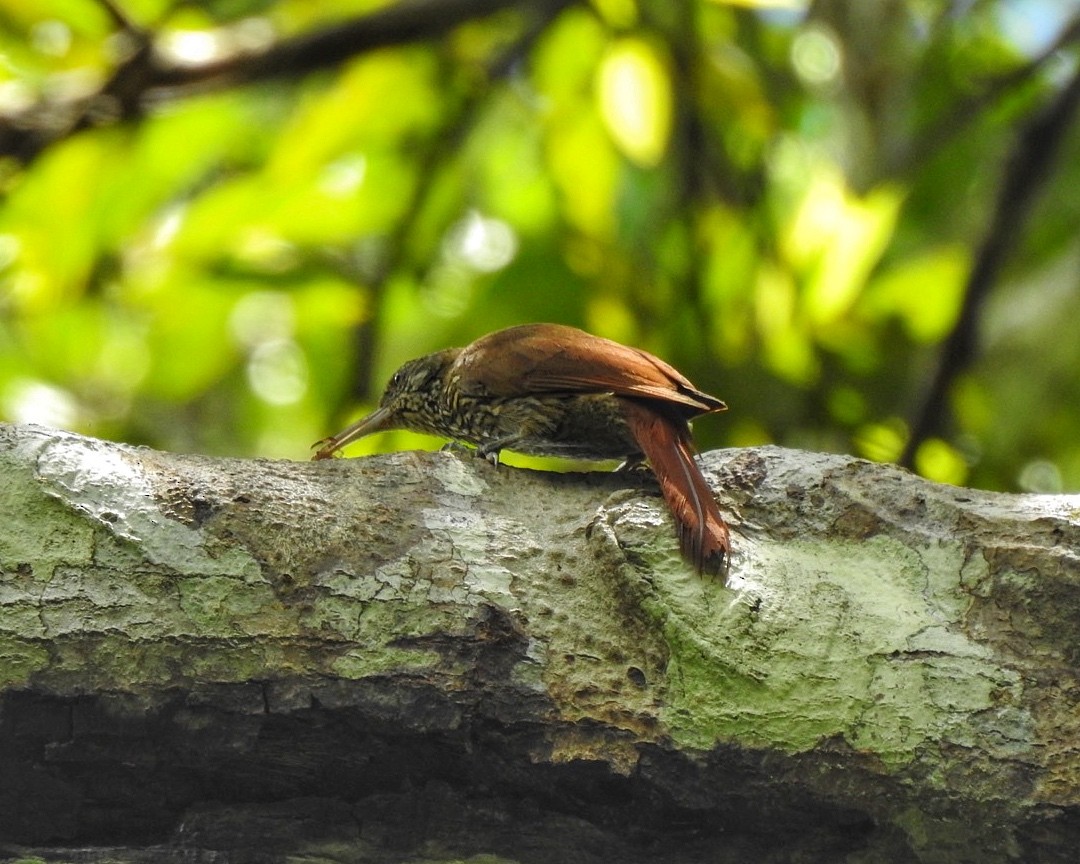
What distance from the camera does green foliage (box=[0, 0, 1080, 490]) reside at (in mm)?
4922

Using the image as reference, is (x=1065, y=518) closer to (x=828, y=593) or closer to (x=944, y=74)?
(x=828, y=593)

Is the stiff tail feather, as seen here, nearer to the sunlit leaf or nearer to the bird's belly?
the bird's belly

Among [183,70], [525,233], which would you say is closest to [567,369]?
[183,70]

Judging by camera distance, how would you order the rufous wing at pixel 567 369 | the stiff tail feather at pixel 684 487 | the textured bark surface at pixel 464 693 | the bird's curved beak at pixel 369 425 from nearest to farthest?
the textured bark surface at pixel 464 693 → the stiff tail feather at pixel 684 487 → the rufous wing at pixel 567 369 → the bird's curved beak at pixel 369 425

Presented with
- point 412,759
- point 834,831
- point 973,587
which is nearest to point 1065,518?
point 973,587

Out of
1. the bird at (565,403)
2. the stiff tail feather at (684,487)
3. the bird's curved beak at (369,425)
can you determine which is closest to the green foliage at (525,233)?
the bird's curved beak at (369,425)

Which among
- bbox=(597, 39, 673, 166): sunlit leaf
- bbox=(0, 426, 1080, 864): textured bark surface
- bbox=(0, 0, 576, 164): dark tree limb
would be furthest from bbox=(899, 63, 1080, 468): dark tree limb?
bbox=(0, 426, 1080, 864): textured bark surface

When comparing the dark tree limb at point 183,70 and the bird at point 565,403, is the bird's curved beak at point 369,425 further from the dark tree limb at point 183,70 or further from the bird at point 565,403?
the dark tree limb at point 183,70

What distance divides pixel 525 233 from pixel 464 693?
3448mm

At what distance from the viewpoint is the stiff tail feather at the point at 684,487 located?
268 cm

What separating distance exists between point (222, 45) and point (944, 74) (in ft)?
10.3

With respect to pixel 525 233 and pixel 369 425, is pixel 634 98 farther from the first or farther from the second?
pixel 369 425

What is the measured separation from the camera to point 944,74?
652 centimetres

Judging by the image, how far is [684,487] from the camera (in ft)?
9.46
